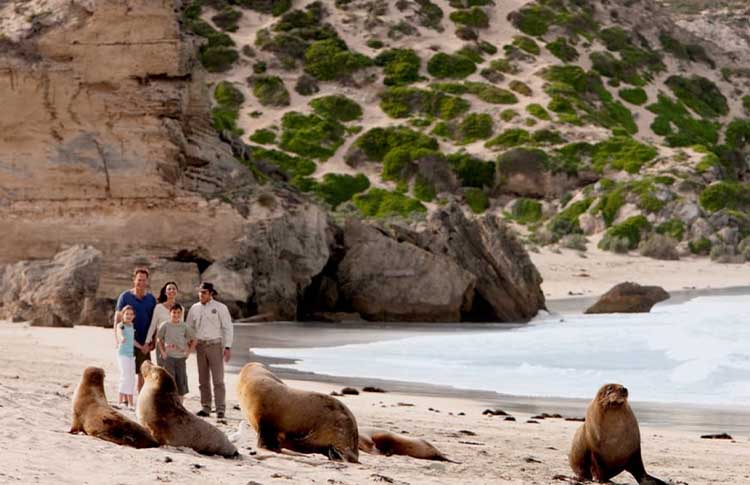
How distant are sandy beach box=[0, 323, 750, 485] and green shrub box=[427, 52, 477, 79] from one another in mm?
47943

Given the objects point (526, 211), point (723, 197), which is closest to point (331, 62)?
point (526, 211)

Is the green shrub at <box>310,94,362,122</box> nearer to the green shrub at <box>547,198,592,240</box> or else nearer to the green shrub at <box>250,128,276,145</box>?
the green shrub at <box>250,128,276,145</box>

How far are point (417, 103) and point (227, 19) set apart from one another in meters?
12.5

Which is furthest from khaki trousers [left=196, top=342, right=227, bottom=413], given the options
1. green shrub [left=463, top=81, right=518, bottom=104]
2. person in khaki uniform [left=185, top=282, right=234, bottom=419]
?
green shrub [left=463, top=81, right=518, bottom=104]

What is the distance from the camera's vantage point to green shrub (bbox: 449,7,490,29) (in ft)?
217

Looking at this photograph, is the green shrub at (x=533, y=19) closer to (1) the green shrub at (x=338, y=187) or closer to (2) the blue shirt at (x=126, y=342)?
(1) the green shrub at (x=338, y=187)

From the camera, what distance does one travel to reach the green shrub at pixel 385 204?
4791cm

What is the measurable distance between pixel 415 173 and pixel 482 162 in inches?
110

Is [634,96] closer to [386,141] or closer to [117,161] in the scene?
[386,141]

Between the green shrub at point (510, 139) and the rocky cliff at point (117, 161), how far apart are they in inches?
1213

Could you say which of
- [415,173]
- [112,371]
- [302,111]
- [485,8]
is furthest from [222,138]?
[485,8]

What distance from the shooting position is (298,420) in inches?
327

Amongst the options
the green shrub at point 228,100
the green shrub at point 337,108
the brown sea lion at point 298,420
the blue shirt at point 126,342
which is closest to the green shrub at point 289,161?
the green shrub at point 228,100

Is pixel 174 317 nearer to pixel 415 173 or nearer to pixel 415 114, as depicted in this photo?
pixel 415 173
